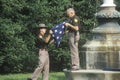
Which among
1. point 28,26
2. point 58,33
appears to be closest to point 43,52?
point 58,33

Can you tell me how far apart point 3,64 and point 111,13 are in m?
9.77

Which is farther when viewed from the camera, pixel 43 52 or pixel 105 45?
pixel 105 45

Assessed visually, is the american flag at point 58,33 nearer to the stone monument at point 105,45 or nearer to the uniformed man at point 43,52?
the uniformed man at point 43,52

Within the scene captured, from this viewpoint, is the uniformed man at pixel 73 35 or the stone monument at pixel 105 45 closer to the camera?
the uniformed man at pixel 73 35

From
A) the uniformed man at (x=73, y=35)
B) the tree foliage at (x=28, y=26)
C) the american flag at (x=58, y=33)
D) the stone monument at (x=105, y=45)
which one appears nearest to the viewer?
the uniformed man at (x=73, y=35)

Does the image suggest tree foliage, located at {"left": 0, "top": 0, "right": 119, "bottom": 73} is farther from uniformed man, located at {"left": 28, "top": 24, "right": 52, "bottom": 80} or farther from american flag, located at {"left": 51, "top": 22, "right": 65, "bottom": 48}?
uniformed man, located at {"left": 28, "top": 24, "right": 52, "bottom": 80}

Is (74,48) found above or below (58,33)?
below

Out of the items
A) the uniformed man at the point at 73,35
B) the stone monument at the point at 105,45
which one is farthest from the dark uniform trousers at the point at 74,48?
the stone monument at the point at 105,45

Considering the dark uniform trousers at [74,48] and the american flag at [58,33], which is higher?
the american flag at [58,33]

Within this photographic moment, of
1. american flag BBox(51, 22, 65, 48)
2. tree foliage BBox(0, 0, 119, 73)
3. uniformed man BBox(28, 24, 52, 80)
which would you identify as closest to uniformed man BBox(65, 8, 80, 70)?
american flag BBox(51, 22, 65, 48)

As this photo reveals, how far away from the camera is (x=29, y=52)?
2352 cm

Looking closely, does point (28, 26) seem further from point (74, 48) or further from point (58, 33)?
point (74, 48)

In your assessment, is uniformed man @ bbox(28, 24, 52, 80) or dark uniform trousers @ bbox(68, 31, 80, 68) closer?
dark uniform trousers @ bbox(68, 31, 80, 68)

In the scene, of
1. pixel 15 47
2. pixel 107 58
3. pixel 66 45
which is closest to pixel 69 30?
pixel 107 58
